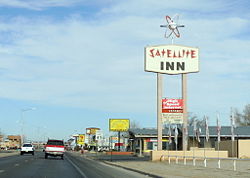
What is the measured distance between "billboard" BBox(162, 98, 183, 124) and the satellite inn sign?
Answer: 295 cm

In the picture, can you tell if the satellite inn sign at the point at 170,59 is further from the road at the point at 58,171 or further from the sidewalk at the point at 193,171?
the sidewalk at the point at 193,171

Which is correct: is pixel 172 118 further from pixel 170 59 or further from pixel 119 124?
pixel 119 124

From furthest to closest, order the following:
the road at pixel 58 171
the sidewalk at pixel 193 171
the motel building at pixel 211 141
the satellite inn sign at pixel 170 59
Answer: the motel building at pixel 211 141 < the satellite inn sign at pixel 170 59 < the road at pixel 58 171 < the sidewalk at pixel 193 171

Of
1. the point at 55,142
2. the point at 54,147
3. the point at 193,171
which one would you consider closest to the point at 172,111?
the point at 55,142

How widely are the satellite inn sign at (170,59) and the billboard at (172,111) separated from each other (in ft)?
9.67

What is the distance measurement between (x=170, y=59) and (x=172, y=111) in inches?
203

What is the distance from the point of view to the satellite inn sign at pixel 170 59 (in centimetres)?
4225

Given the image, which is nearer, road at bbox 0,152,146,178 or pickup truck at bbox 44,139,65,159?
road at bbox 0,152,146,178

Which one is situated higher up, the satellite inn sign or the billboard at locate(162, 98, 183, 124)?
the satellite inn sign

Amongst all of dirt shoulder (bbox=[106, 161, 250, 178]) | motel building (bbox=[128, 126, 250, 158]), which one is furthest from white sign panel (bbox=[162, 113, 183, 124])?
dirt shoulder (bbox=[106, 161, 250, 178])

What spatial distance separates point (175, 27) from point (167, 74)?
5.31 m

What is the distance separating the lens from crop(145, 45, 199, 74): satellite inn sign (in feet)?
139

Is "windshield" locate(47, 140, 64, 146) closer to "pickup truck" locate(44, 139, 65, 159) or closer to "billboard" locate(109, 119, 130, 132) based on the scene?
"pickup truck" locate(44, 139, 65, 159)

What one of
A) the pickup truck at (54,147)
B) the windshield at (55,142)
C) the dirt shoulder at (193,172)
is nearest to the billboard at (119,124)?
the pickup truck at (54,147)
